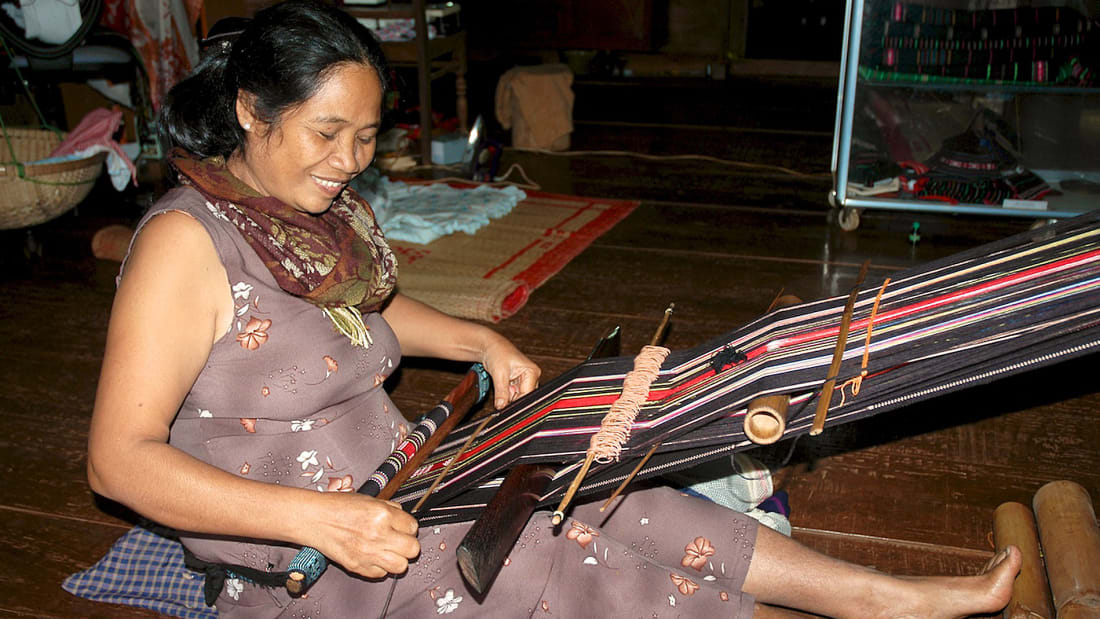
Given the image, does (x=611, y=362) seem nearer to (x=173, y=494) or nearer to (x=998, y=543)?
(x=173, y=494)

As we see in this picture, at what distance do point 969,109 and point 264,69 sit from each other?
3467mm

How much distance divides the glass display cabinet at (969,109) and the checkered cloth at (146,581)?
294cm

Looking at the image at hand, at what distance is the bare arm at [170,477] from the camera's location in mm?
1190

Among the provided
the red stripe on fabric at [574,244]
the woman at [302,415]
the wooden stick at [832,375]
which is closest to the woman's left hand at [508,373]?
the woman at [302,415]

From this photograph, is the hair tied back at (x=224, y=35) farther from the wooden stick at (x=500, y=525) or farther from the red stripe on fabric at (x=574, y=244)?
the red stripe on fabric at (x=574, y=244)

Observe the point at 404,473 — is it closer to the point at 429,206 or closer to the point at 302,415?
the point at 302,415

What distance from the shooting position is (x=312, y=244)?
1.42 meters

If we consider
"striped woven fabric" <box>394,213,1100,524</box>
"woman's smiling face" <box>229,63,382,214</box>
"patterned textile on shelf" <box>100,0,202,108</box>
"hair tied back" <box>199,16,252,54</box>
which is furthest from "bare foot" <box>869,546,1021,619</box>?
"patterned textile on shelf" <box>100,0,202,108</box>

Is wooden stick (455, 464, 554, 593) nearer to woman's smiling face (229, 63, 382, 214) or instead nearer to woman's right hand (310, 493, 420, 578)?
woman's right hand (310, 493, 420, 578)

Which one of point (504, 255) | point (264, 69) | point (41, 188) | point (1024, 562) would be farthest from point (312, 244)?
point (41, 188)

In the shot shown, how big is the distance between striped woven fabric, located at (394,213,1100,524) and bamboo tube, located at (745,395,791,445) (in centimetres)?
4

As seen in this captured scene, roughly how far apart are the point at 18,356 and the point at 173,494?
1.90 meters

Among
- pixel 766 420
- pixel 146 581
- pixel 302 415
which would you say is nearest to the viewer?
pixel 766 420

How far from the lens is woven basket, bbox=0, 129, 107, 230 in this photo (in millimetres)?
3469
